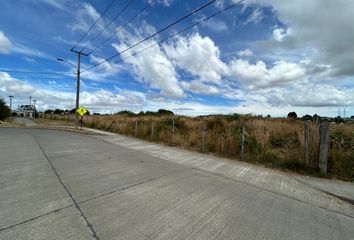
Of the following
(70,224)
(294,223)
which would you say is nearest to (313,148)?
(294,223)

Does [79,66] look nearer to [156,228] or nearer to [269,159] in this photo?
[269,159]

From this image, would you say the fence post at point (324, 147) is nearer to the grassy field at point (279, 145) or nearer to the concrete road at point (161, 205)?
the grassy field at point (279, 145)

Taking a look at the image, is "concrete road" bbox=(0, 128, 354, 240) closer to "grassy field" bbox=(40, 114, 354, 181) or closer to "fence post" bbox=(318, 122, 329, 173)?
"fence post" bbox=(318, 122, 329, 173)

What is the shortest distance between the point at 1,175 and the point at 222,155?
7486 millimetres

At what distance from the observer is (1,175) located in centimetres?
501

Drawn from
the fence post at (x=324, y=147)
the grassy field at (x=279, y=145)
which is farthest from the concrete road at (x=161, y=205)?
the grassy field at (x=279, y=145)

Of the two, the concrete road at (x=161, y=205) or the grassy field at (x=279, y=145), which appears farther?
the grassy field at (x=279, y=145)

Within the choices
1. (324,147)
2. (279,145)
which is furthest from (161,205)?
(279,145)

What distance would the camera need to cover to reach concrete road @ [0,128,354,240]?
275 centimetres

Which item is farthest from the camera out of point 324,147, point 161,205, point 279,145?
point 279,145

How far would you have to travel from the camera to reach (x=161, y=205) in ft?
11.6

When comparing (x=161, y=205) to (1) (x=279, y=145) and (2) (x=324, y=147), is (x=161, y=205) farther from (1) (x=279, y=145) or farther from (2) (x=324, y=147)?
(1) (x=279, y=145)

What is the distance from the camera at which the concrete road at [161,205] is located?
108 inches

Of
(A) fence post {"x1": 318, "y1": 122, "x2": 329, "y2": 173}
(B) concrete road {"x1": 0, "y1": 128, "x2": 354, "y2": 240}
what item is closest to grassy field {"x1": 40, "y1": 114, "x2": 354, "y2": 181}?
(A) fence post {"x1": 318, "y1": 122, "x2": 329, "y2": 173}
